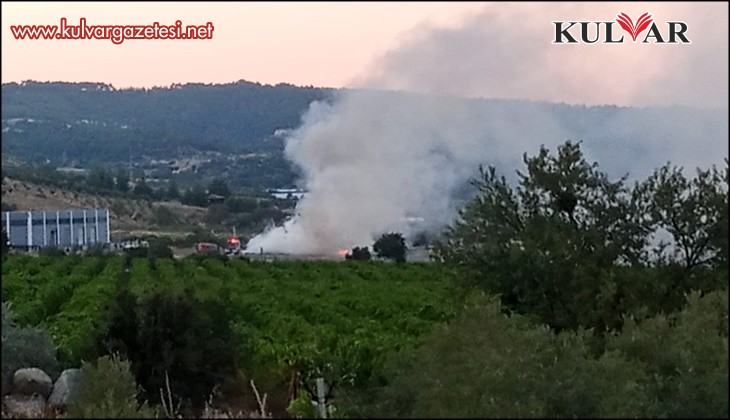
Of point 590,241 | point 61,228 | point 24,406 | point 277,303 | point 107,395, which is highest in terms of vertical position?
point 61,228

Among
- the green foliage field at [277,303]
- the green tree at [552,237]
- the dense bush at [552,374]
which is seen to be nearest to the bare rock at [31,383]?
the green foliage field at [277,303]

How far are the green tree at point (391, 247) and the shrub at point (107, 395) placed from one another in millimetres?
41342

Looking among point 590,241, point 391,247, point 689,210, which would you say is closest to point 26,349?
point 590,241

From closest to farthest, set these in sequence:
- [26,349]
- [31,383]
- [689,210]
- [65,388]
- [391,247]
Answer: [65,388] < [31,383] < [26,349] < [689,210] < [391,247]

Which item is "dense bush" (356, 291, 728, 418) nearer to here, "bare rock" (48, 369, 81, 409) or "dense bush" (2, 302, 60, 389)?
"bare rock" (48, 369, 81, 409)

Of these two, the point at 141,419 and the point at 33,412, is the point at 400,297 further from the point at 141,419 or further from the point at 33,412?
the point at 141,419

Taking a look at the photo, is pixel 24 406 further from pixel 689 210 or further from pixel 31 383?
pixel 689 210

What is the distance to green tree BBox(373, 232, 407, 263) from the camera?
5238 cm

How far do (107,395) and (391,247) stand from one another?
45935mm

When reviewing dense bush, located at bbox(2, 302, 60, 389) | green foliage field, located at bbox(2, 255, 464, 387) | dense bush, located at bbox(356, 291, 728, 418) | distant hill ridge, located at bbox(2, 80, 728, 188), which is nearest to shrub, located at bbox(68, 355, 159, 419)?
dense bush, located at bbox(2, 302, 60, 389)

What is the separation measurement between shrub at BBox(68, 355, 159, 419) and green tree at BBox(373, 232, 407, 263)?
4134 centimetres

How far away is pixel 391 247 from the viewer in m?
53.8

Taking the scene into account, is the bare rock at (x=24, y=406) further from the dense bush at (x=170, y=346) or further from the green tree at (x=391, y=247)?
the green tree at (x=391, y=247)

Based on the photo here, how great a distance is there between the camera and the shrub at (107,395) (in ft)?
24.2
